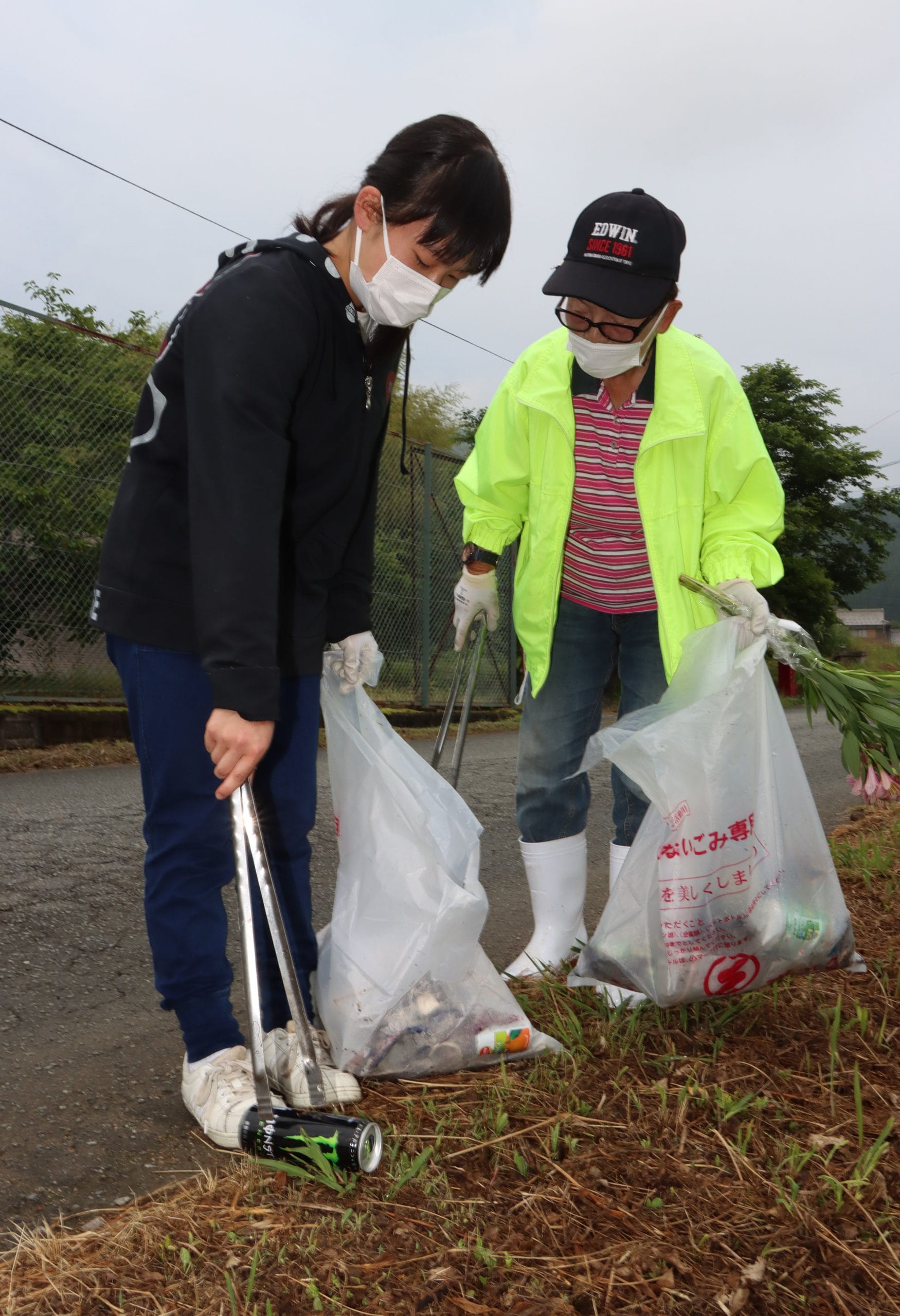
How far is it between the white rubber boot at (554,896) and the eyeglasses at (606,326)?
4.04ft

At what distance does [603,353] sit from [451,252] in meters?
0.63

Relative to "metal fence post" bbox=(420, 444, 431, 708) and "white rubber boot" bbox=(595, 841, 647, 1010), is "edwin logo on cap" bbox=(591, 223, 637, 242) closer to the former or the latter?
"white rubber boot" bbox=(595, 841, 647, 1010)

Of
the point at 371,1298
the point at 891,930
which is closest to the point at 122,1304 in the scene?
the point at 371,1298

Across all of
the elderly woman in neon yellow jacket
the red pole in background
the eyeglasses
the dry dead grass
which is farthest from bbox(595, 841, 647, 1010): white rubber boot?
the dry dead grass

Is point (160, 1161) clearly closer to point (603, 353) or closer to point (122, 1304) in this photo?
point (122, 1304)

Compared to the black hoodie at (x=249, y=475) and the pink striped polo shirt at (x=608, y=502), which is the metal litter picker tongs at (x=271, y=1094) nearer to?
the black hoodie at (x=249, y=475)

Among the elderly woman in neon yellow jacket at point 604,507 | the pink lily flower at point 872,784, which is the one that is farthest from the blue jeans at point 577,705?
the pink lily flower at point 872,784

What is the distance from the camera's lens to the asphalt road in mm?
1887

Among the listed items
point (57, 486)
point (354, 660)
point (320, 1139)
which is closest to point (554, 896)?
point (354, 660)

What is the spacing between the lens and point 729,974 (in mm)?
2117

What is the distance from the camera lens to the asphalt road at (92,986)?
189cm

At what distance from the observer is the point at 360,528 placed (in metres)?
2.20

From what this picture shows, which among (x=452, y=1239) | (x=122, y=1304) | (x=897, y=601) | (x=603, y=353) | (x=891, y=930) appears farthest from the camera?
(x=897, y=601)

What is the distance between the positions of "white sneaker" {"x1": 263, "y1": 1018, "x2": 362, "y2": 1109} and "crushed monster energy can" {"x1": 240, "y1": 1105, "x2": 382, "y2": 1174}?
180mm
